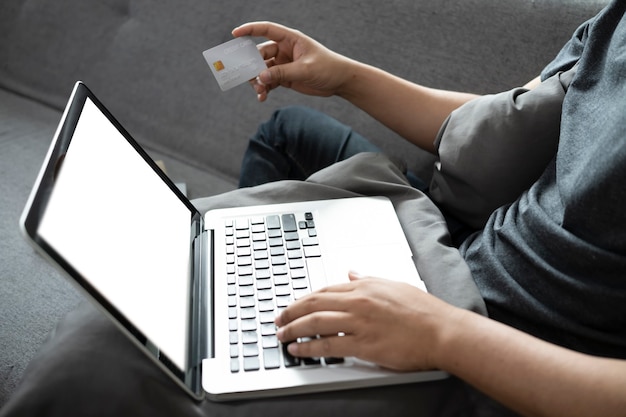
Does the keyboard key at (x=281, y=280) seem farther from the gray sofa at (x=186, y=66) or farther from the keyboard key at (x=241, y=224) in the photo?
the gray sofa at (x=186, y=66)

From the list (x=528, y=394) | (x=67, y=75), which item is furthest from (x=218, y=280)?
(x=67, y=75)

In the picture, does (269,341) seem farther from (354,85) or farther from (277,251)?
(354,85)

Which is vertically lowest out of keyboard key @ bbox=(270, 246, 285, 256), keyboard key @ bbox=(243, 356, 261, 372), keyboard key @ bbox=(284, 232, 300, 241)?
keyboard key @ bbox=(243, 356, 261, 372)

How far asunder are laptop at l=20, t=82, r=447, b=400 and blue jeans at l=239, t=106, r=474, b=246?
212mm

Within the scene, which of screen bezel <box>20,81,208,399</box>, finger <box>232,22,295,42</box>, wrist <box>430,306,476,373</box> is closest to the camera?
screen bezel <box>20,81,208,399</box>

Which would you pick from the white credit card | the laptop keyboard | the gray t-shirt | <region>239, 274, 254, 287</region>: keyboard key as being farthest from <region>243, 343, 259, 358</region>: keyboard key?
the white credit card

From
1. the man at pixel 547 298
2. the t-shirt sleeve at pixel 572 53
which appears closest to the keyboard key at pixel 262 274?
the man at pixel 547 298

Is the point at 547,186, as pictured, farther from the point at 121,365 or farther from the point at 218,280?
the point at 121,365

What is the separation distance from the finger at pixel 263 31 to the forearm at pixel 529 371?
573 millimetres

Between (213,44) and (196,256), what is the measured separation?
71cm

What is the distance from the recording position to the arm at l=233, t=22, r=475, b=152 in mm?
1019

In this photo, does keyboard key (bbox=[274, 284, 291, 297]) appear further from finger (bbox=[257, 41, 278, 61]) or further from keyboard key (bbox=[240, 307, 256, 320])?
finger (bbox=[257, 41, 278, 61])

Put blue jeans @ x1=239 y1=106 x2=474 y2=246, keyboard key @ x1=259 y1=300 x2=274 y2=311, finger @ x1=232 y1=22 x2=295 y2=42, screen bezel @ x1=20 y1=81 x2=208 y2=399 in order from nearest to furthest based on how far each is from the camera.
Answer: screen bezel @ x1=20 y1=81 x2=208 y2=399
keyboard key @ x1=259 y1=300 x2=274 y2=311
finger @ x1=232 y1=22 x2=295 y2=42
blue jeans @ x1=239 y1=106 x2=474 y2=246

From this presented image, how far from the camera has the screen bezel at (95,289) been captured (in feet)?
1.86
